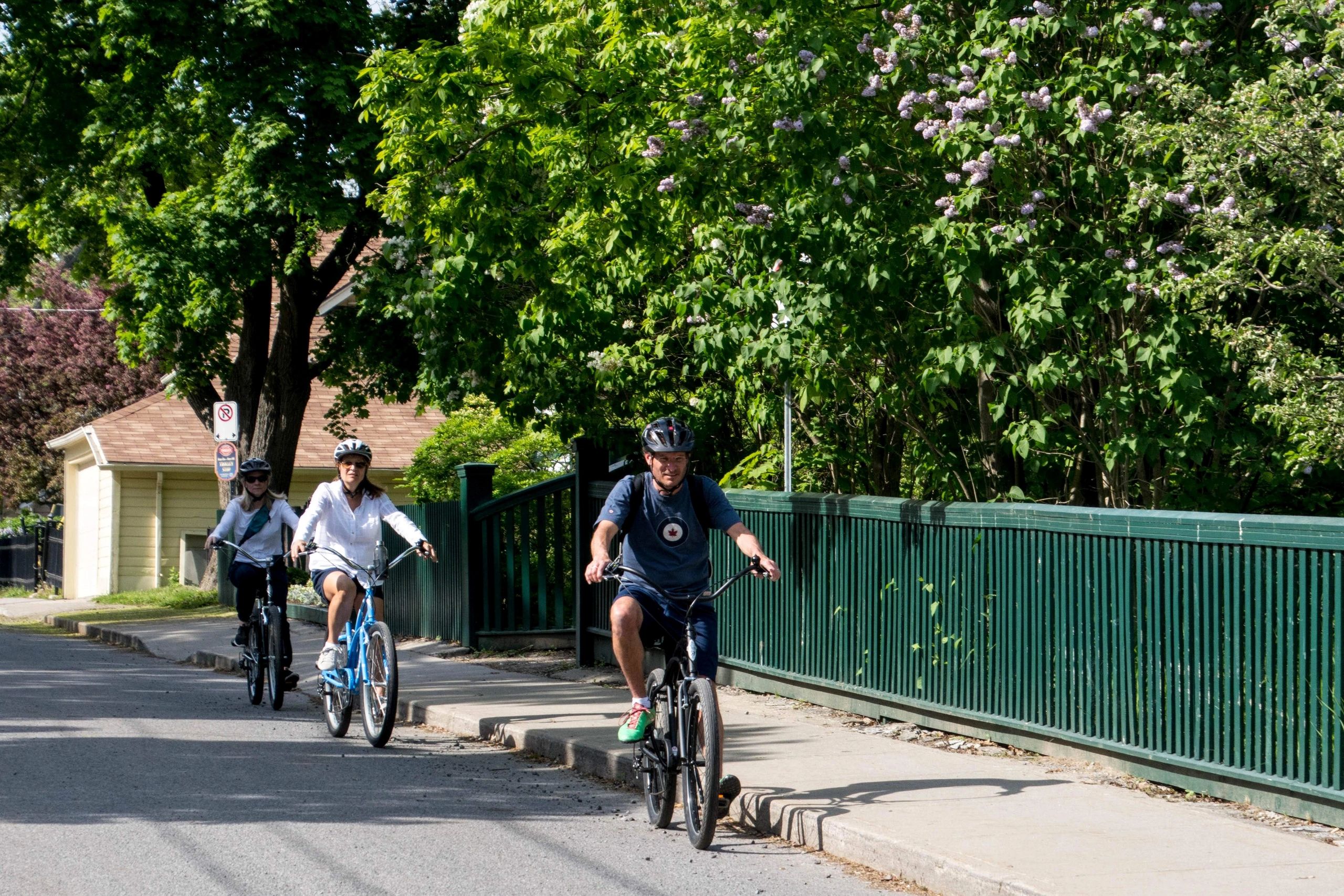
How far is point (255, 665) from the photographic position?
12.2m

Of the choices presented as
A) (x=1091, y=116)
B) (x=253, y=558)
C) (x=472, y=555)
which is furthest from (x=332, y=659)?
(x=1091, y=116)

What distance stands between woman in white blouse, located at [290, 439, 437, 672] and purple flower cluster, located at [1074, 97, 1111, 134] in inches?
191

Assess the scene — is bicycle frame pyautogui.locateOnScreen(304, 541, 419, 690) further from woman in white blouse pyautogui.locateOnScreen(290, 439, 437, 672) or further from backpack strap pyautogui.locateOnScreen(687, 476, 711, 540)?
backpack strap pyautogui.locateOnScreen(687, 476, 711, 540)

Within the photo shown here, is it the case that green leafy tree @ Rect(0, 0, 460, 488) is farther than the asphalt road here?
Yes

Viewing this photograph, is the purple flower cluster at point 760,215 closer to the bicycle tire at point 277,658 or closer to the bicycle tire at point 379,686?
the bicycle tire at point 379,686

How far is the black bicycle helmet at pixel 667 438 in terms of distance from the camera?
296 inches

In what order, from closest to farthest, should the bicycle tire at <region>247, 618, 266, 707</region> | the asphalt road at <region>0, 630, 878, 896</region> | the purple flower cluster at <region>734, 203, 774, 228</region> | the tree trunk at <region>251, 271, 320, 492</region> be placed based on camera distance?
the asphalt road at <region>0, 630, 878, 896</region> → the purple flower cluster at <region>734, 203, 774, 228</region> → the bicycle tire at <region>247, 618, 266, 707</region> → the tree trunk at <region>251, 271, 320, 492</region>

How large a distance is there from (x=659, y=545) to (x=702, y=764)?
1182 millimetres

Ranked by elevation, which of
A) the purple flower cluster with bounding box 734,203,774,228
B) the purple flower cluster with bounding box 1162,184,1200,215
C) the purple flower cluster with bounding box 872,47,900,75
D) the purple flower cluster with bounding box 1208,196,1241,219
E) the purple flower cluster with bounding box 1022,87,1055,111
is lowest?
the purple flower cluster with bounding box 1208,196,1241,219

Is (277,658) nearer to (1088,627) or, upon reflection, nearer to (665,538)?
(665,538)

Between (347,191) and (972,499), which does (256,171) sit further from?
(972,499)

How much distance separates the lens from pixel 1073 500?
419 inches

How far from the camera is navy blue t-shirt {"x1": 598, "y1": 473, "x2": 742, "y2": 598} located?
25.1 ft

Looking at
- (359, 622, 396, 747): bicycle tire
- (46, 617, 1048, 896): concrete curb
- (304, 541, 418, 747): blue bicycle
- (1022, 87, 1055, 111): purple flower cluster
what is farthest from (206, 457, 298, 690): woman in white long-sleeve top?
(1022, 87, 1055, 111): purple flower cluster
